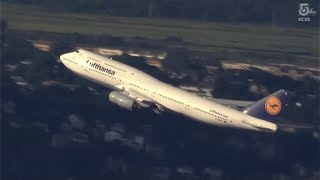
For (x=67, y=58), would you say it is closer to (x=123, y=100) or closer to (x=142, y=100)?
(x=123, y=100)

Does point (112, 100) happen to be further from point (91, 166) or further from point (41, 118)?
point (91, 166)

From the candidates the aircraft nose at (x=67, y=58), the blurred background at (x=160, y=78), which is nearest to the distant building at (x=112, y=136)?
the blurred background at (x=160, y=78)

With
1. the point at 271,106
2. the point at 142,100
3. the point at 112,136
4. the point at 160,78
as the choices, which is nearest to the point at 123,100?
the point at 142,100

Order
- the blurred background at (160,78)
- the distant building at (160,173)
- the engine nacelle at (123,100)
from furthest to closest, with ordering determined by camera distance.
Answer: the engine nacelle at (123,100), the blurred background at (160,78), the distant building at (160,173)

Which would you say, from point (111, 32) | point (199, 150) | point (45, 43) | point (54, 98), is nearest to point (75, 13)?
point (111, 32)

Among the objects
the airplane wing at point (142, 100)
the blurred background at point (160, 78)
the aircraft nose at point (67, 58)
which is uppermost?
the aircraft nose at point (67, 58)

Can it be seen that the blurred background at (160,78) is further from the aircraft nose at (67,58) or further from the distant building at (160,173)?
the aircraft nose at (67,58)
